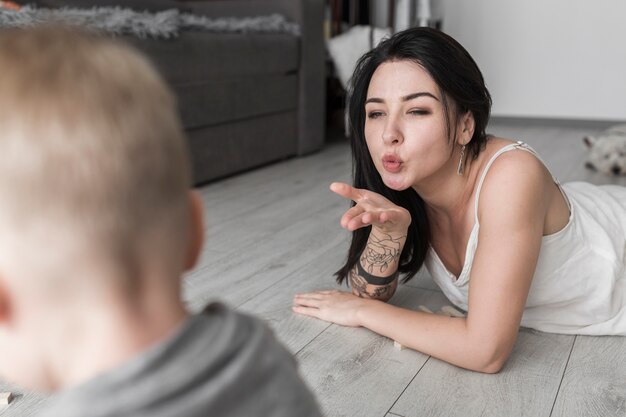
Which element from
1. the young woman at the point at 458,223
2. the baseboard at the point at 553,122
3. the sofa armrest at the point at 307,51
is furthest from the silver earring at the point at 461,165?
the baseboard at the point at 553,122

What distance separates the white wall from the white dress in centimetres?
321

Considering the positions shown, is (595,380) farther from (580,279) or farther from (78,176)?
(78,176)

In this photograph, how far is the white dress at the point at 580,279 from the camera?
3.72 ft

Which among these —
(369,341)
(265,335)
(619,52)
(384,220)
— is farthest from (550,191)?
(619,52)

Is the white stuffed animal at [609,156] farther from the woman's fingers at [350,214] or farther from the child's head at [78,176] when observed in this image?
the child's head at [78,176]

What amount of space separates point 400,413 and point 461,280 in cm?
32

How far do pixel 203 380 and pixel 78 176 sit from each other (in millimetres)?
143

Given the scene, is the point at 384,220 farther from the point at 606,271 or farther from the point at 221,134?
the point at 221,134

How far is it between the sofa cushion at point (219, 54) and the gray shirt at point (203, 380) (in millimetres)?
1833

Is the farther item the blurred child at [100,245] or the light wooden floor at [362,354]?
the light wooden floor at [362,354]

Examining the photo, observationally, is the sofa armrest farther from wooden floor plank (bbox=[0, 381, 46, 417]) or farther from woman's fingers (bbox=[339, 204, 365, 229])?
wooden floor plank (bbox=[0, 381, 46, 417])

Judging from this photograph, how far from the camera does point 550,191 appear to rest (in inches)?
42.0

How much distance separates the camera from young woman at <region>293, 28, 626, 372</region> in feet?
3.21

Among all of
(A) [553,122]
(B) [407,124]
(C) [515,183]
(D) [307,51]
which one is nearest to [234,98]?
(D) [307,51]
